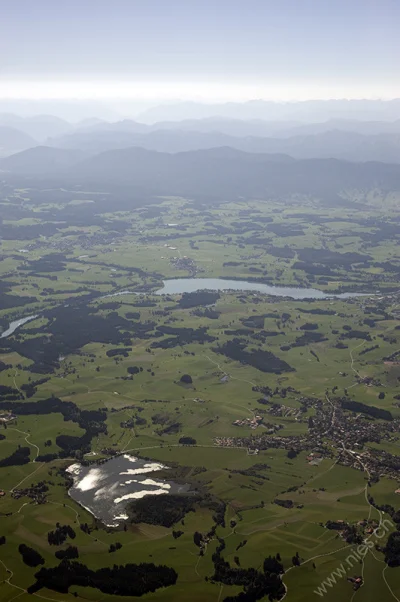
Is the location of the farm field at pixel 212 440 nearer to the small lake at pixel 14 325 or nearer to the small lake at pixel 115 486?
the small lake at pixel 115 486

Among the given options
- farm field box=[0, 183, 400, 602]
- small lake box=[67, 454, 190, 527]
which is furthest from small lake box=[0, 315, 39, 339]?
small lake box=[67, 454, 190, 527]

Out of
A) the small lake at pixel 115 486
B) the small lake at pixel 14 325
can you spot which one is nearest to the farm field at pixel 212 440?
the small lake at pixel 115 486

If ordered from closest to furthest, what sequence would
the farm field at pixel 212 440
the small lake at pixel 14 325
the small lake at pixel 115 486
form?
the farm field at pixel 212 440, the small lake at pixel 115 486, the small lake at pixel 14 325

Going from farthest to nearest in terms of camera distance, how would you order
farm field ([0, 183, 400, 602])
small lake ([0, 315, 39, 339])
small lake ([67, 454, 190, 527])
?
small lake ([0, 315, 39, 339]), small lake ([67, 454, 190, 527]), farm field ([0, 183, 400, 602])

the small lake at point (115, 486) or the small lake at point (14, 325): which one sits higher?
the small lake at point (14, 325)

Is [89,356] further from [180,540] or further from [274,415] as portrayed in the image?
[180,540]

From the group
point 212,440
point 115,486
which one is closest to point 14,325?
point 212,440

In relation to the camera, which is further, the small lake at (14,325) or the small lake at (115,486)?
the small lake at (14,325)

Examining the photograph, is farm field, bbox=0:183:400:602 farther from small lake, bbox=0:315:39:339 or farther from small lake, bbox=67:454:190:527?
small lake, bbox=0:315:39:339
